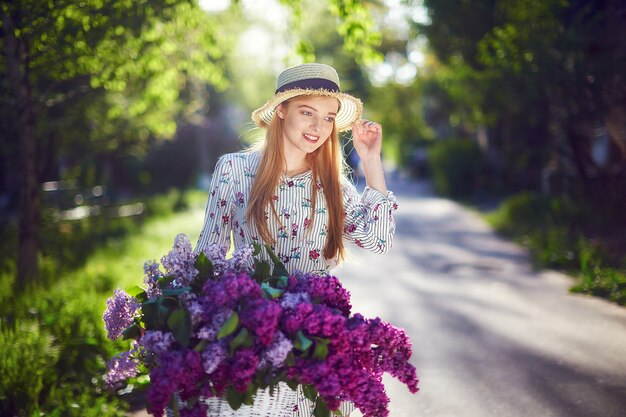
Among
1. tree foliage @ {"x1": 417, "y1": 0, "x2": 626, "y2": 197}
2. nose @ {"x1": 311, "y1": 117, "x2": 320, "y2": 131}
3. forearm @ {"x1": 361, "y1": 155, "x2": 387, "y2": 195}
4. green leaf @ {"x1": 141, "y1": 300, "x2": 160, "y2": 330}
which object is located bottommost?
green leaf @ {"x1": 141, "y1": 300, "x2": 160, "y2": 330}

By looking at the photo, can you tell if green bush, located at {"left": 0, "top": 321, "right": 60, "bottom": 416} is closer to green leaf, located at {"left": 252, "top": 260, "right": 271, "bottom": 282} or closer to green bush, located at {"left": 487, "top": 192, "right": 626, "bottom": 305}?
green leaf, located at {"left": 252, "top": 260, "right": 271, "bottom": 282}

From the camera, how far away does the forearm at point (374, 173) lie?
10.6ft

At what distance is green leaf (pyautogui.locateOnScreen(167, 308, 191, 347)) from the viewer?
234 centimetres

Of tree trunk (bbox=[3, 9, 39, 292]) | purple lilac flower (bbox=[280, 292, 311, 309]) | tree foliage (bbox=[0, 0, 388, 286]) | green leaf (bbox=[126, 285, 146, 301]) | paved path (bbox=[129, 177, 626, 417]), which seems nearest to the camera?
purple lilac flower (bbox=[280, 292, 311, 309])

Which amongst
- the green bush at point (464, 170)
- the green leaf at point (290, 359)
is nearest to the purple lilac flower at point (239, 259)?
the green leaf at point (290, 359)

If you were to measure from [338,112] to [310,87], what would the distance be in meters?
0.33

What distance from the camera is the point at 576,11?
10.6 m

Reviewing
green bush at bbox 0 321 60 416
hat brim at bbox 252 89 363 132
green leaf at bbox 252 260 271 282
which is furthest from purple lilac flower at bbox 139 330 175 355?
green bush at bbox 0 321 60 416

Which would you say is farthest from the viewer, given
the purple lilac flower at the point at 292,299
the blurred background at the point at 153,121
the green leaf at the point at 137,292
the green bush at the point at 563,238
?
the green bush at the point at 563,238

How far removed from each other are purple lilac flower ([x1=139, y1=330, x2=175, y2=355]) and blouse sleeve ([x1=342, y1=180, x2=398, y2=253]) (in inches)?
44.7

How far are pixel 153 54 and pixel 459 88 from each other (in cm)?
889

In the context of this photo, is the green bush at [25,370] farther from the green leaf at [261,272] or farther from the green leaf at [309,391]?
the green leaf at [309,391]

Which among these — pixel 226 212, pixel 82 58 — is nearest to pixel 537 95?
pixel 82 58

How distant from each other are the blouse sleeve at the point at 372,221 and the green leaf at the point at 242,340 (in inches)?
40.4
